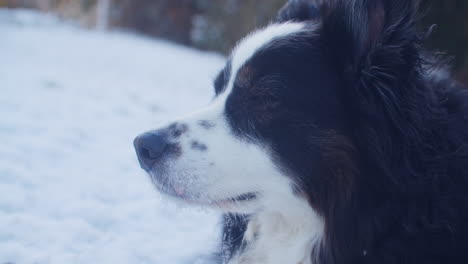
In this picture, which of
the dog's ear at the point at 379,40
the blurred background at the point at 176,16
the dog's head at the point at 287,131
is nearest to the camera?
the dog's ear at the point at 379,40

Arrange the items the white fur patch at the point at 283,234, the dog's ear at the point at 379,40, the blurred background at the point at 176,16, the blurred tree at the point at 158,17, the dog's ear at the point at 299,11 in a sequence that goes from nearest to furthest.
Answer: the dog's ear at the point at 379,40, the white fur patch at the point at 283,234, the dog's ear at the point at 299,11, the blurred background at the point at 176,16, the blurred tree at the point at 158,17

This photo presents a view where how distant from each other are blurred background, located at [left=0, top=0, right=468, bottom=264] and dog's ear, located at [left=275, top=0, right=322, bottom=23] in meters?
0.59

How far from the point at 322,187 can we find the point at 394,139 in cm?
39

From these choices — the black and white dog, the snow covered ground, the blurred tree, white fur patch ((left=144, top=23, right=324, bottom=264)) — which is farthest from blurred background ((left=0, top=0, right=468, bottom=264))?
the blurred tree

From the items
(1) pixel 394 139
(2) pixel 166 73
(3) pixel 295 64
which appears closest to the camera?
(1) pixel 394 139

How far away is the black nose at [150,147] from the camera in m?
2.05

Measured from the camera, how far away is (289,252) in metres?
2.18

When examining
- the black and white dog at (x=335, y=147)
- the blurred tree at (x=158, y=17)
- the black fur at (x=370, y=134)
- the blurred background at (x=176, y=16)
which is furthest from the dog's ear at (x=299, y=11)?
the blurred tree at (x=158, y=17)

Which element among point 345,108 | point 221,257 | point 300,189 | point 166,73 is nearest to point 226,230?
point 221,257

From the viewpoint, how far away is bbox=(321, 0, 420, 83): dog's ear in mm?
1786

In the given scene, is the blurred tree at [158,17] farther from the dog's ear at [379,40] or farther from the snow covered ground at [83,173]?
the dog's ear at [379,40]

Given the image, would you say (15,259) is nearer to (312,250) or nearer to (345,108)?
(312,250)

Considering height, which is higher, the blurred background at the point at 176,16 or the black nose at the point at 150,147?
the black nose at the point at 150,147

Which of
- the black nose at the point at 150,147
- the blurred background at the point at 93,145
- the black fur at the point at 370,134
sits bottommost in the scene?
the blurred background at the point at 93,145
